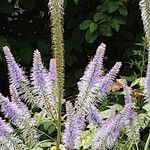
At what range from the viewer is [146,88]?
2600 mm

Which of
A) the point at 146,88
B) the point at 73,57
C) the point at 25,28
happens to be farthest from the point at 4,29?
the point at 146,88

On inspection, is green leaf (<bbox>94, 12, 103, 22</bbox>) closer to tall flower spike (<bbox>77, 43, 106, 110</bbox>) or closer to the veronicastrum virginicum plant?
the veronicastrum virginicum plant

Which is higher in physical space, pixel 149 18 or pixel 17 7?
pixel 149 18

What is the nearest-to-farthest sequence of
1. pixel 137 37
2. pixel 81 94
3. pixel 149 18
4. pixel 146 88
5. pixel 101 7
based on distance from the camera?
pixel 149 18 < pixel 81 94 < pixel 146 88 < pixel 101 7 < pixel 137 37

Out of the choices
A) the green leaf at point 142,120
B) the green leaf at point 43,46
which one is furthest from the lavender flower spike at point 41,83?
the green leaf at point 43,46

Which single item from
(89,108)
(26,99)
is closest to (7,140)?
(26,99)

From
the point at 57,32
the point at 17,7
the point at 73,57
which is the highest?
the point at 57,32

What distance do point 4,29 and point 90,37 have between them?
1.11 m

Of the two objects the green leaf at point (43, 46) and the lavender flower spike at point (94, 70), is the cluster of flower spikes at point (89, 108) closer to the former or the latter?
the lavender flower spike at point (94, 70)

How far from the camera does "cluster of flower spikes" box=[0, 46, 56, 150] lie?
7.86ft

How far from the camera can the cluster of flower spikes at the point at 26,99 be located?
240 cm

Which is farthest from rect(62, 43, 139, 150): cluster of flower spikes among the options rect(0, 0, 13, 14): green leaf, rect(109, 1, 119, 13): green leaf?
rect(0, 0, 13, 14): green leaf

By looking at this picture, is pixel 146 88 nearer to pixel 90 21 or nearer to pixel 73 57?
pixel 90 21

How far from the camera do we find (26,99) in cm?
254
